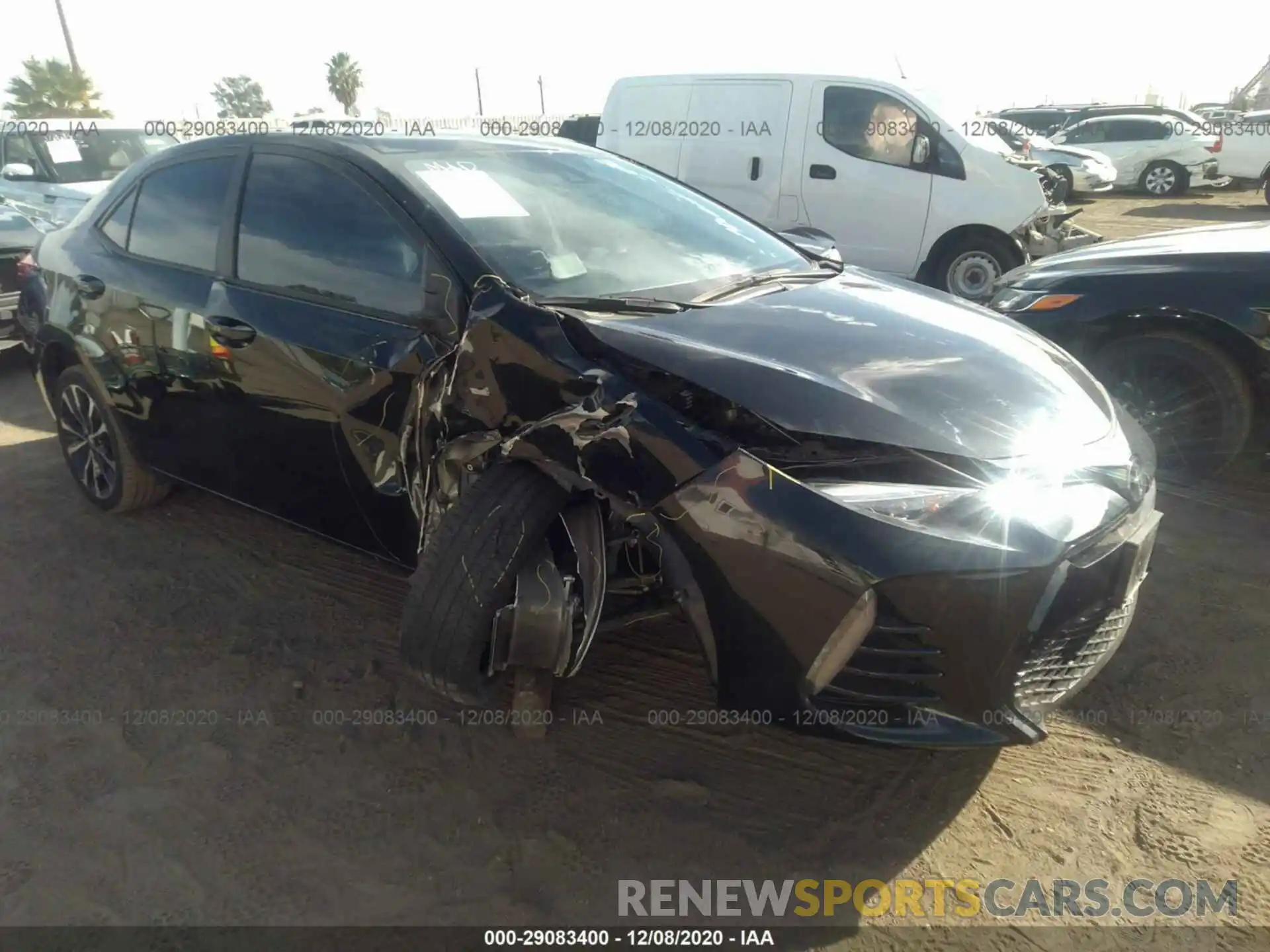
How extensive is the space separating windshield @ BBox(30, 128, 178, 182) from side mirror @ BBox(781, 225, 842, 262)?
23.7 ft

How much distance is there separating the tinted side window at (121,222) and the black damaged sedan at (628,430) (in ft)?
0.54

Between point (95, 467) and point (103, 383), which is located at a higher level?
point (103, 383)

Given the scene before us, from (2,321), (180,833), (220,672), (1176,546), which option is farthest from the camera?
(2,321)

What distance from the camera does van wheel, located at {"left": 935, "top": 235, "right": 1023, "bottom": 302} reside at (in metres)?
7.62

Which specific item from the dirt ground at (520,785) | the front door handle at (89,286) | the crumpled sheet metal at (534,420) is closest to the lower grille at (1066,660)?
the dirt ground at (520,785)

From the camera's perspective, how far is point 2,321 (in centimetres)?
655

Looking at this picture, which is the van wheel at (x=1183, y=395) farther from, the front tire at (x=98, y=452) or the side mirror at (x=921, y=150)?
the front tire at (x=98, y=452)

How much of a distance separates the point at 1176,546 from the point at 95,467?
4570 mm

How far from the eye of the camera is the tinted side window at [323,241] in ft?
9.04

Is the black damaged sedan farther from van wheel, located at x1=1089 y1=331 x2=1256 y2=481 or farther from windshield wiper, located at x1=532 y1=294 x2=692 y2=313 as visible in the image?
van wheel, located at x1=1089 y1=331 x2=1256 y2=481

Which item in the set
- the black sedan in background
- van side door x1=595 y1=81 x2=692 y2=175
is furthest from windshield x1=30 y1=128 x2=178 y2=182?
the black sedan in background

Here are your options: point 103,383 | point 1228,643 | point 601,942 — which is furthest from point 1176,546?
Result: point 103,383

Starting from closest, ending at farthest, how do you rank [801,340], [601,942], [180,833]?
[601,942] < [180,833] < [801,340]

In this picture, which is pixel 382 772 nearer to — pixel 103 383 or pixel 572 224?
pixel 572 224
